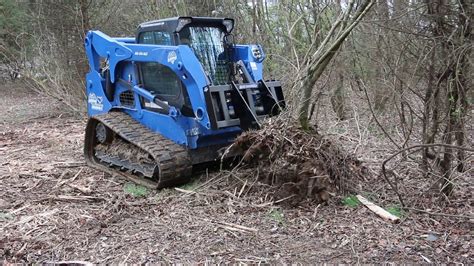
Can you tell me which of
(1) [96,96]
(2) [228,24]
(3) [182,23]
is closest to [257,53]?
(2) [228,24]

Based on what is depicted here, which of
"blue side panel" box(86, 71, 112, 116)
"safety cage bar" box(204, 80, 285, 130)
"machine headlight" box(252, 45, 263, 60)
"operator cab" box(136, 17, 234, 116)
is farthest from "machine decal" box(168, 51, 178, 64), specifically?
"blue side panel" box(86, 71, 112, 116)

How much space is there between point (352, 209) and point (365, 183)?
2.51ft

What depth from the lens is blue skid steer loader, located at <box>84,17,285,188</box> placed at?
607cm

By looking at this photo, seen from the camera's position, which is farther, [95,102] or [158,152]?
[95,102]

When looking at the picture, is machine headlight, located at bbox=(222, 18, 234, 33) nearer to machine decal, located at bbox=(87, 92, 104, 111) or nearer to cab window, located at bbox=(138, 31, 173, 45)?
cab window, located at bbox=(138, 31, 173, 45)

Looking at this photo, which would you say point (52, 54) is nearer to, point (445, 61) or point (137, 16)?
point (137, 16)

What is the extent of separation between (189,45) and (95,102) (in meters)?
2.34

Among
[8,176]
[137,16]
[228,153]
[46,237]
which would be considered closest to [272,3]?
[137,16]

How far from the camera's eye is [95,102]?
811 centimetres

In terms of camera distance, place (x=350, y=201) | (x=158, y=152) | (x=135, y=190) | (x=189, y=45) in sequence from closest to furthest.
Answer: (x=350, y=201) → (x=158, y=152) → (x=135, y=190) → (x=189, y=45)

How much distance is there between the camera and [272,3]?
38.0 feet

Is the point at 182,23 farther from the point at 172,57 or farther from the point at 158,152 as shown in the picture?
the point at 158,152

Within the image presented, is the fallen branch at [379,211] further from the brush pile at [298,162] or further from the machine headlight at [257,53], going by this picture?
the machine headlight at [257,53]

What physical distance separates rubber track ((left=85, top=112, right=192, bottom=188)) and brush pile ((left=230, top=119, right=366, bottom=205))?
2.57 feet
